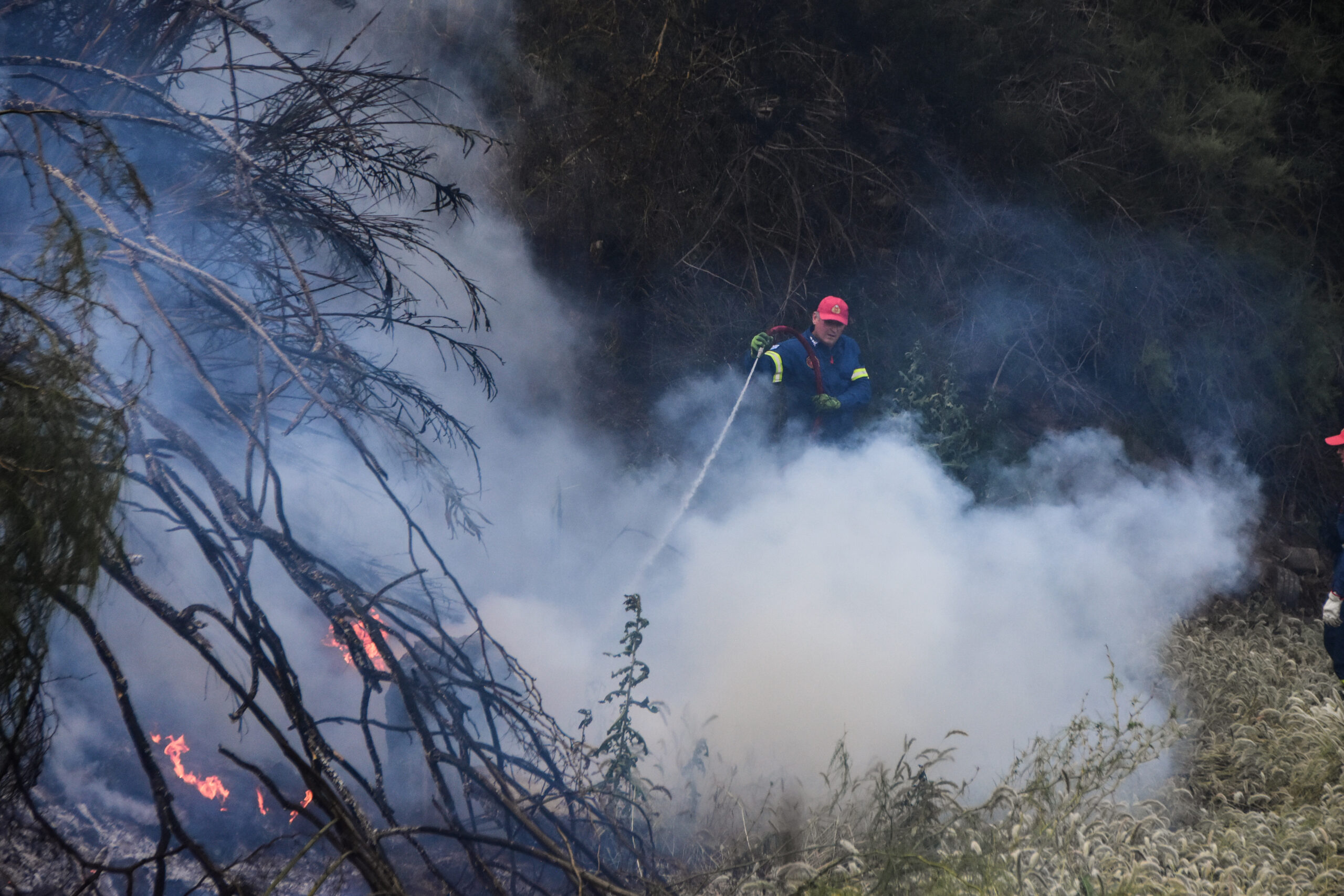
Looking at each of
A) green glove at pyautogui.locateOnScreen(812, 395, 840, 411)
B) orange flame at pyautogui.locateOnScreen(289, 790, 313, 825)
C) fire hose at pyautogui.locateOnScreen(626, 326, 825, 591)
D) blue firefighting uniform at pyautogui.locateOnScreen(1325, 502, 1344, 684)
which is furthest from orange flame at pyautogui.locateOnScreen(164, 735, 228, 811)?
blue firefighting uniform at pyautogui.locateOnScreen(1325, 502, 1344, 684)

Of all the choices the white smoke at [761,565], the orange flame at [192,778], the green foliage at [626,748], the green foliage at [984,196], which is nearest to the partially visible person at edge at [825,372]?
the white smoke at [761,565]

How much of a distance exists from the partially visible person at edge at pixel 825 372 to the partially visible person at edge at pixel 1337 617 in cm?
297

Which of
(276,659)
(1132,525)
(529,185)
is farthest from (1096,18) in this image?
(276,659)

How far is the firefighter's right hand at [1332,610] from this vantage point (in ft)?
17.6

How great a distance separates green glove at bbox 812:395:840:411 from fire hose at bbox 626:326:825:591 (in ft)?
0.33

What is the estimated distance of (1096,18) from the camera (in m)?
8.54

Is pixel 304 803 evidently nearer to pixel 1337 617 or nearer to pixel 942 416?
pixel 942 416

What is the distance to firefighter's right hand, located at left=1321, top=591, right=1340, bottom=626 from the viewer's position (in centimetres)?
536

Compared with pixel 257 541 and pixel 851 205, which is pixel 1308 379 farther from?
pixel 257 541

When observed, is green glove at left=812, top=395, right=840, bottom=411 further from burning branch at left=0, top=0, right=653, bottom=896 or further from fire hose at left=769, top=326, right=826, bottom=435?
burning branch at left=0, top=0, right=653, bottom=896

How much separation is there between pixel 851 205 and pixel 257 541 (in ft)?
19.3

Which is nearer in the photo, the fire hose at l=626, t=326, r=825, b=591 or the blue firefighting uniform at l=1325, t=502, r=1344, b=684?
the blue firefighting uniform at l=1325, t=502, r=1344, b=684

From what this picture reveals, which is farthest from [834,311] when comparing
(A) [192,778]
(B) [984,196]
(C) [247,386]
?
(A) [192,778]

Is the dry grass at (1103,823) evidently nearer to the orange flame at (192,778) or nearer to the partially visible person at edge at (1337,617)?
the partially visible person at edge at (1337,617)
